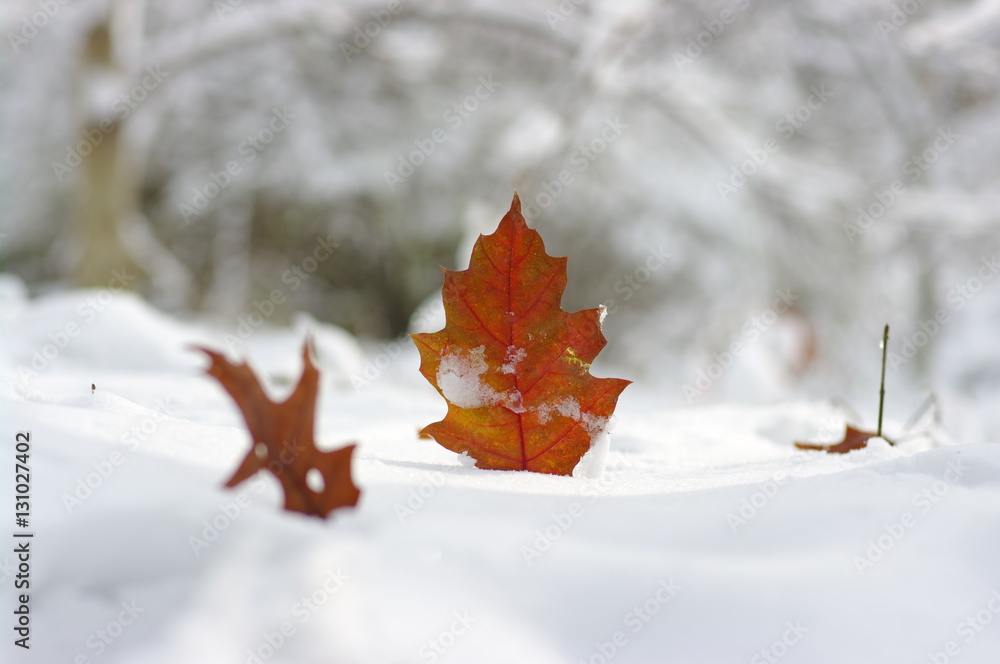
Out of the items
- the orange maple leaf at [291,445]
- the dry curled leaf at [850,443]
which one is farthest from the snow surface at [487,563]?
the dry curled leaf at [850,443]

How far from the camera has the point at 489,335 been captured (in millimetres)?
659

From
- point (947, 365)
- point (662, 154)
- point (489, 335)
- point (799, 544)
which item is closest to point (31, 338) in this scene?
→ point (489, 335)

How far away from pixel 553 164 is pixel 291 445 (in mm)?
4459

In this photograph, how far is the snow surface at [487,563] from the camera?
399 millimetres

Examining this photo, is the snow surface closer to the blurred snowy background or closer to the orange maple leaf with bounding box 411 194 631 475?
the orange maple leaf with bounding box 411 194 631 475

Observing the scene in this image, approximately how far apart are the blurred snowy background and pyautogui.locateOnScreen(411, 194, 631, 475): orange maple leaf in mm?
3583

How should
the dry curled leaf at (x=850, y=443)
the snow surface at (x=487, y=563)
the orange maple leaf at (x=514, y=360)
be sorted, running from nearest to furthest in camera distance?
1. the snow surface at (x=487, y=563)
2. the orange maple leaf at (x=514, y=360)
3. the dry curled leaf at (x=850, y=443)

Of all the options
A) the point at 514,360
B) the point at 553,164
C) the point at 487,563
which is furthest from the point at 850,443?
the point at 553,164

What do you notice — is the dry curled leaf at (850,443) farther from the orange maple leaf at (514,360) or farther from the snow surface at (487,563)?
the orange maple leaf at (514,360)

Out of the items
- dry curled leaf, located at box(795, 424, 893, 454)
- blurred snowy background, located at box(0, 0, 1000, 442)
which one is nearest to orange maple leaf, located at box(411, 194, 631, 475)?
dry curled leaf, located at box(795, 424, 893, 454)

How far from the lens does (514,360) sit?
0.66 m

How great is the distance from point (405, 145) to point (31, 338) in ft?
14.3

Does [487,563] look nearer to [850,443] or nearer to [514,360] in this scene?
[514,360]

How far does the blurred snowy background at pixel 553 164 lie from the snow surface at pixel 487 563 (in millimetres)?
3673
